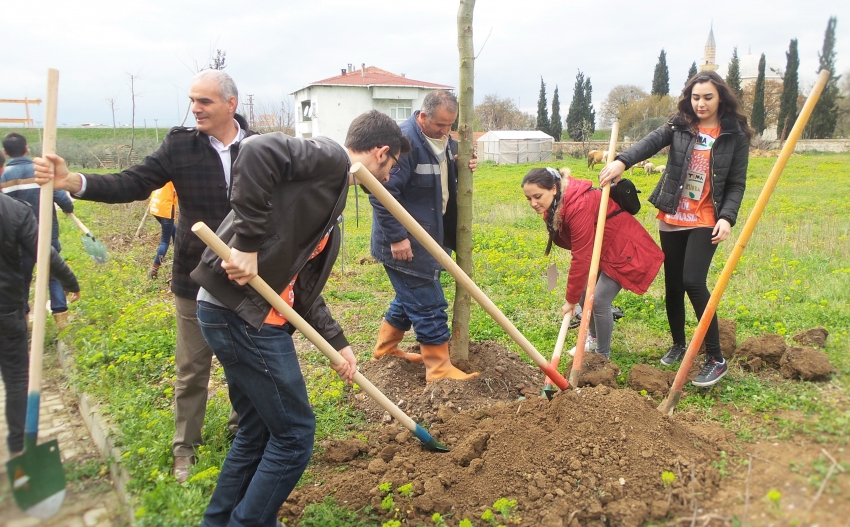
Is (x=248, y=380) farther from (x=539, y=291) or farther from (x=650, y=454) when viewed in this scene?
(x=539, y=291)

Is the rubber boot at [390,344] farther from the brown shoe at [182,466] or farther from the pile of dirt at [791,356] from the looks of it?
the pile of dirt at [791,356]

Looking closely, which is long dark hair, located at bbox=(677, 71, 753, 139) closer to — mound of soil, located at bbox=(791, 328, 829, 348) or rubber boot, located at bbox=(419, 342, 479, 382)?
mound of soil, located at bbox=(791, 328, 829, 348)

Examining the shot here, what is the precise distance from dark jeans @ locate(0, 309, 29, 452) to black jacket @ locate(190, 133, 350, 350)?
1.99m

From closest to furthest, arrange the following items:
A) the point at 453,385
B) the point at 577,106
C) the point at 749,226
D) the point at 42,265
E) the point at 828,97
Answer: the point at 42,265, the point at 828,97, the point at 749,226, the point at 453,385, the point at 577,106

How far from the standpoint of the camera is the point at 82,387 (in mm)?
4598

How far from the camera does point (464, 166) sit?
4.30m

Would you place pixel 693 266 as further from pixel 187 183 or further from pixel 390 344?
pixel 187 183

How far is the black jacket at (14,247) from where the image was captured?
3.60 m

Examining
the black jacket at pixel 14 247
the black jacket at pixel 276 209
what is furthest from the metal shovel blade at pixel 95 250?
the black jacket at pixel 276 209

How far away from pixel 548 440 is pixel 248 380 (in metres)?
1.54

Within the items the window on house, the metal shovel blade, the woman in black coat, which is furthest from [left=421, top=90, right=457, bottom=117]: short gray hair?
the window on house

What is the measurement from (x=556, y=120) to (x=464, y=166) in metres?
67.5

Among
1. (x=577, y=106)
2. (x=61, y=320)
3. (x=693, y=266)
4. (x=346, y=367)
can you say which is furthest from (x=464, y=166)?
(x=577, y=106)

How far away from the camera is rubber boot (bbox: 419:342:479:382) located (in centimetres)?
435
